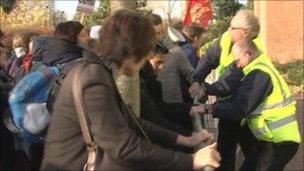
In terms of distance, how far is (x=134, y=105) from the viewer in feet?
11.7

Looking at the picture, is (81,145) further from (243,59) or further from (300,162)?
(300,162)

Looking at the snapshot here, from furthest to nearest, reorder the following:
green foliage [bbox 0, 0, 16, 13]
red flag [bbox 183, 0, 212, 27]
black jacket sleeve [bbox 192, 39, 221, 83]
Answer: green foliage [bbox 0, 0, 16, 13]
red flag [bbox 183, 0, 212, 27]
black jacket sleeve [bbox 192, 39, 221, 83]

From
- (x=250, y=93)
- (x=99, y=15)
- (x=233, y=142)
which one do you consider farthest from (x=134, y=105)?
(x=99, y=15)

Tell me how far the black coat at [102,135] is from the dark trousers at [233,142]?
2.53m

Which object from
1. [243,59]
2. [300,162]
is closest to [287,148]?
[243,59]

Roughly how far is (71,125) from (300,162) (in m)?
6.34

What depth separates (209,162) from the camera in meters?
3.03

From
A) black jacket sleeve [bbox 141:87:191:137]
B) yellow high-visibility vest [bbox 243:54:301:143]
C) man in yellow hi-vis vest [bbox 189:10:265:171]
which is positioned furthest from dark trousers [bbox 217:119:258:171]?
black jacket sleeve [bbox 141:87:191:137]

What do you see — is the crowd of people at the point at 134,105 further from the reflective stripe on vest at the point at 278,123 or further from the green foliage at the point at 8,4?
the green foliage at the point at 8,4

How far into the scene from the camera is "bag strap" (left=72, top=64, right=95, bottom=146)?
299 cm

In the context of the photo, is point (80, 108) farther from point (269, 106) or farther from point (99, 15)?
point (99, 15)

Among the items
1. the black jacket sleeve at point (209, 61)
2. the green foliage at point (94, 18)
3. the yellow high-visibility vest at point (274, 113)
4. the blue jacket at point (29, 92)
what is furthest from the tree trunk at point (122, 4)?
the blue jacket at point (29, 92)

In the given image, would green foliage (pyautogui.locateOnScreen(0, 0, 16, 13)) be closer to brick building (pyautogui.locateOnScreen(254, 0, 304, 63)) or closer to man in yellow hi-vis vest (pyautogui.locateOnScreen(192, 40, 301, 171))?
brick building (pyautogui.locateOnScreen(254, 0, 304, 63))

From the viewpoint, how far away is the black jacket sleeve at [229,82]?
17.5ft
